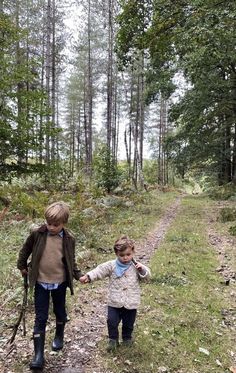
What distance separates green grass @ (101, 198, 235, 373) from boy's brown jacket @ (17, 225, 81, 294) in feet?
4.13

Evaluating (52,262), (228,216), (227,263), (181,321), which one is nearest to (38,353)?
(52,262)

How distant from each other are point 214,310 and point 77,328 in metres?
2.32

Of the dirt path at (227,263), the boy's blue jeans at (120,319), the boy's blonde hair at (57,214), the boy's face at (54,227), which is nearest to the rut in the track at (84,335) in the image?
the boy's blue jeans at (120,319)

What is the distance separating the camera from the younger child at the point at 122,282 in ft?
14.9

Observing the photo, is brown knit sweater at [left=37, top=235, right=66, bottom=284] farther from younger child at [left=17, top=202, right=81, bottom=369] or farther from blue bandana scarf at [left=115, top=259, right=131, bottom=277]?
blue bandana scarf at [left=115, top=259, right=131, bottom=277]

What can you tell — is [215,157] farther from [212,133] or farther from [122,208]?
[122,208]

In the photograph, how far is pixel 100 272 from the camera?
4.59m

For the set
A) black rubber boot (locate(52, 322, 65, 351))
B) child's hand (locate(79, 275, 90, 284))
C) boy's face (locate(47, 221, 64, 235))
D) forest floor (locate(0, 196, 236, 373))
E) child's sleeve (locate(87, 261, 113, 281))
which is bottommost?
forest floor (locate(0, 196, 236, 373))

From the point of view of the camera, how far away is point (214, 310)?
6.20 metres

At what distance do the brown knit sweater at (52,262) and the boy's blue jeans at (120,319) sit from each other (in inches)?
31.5

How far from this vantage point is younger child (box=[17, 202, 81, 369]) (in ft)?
13.8

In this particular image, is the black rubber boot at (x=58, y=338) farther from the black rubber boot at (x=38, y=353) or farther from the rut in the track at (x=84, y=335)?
the black rubber boot at (x=38, y=353)

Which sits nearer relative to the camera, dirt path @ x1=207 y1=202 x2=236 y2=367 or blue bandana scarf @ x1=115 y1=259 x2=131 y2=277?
blue bandana scarf @ x1=115 y1=259 x2=131 y2=277

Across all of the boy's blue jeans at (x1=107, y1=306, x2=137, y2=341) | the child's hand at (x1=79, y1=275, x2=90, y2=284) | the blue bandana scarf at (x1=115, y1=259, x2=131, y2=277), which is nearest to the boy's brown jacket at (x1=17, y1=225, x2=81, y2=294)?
the child's hand at (x1=79, y1=275, x2=90, y2=284)
